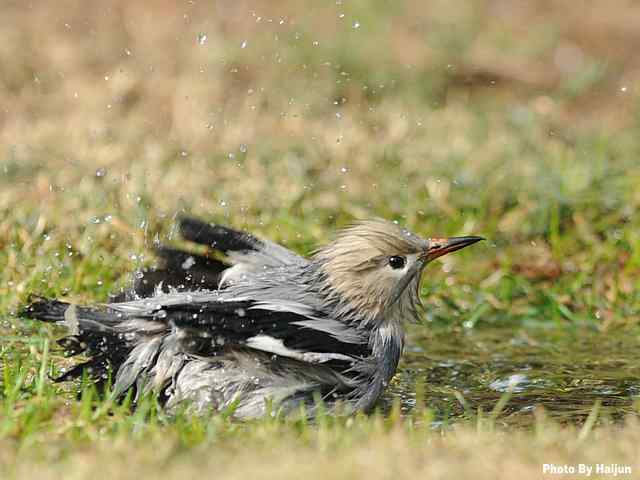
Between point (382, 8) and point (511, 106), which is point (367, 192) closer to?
point (511, 106)

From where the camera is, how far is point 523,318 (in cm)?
709

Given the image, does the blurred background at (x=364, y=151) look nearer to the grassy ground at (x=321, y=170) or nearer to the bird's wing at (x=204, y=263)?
the grassy ground at (x=321, y=170)

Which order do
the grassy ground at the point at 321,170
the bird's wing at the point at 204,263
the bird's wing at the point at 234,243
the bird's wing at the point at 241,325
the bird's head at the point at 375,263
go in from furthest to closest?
Result: the bird's wing at the point at 234,243 → the bird's wing at the point at 204,263 → the bird's head at the point at 375,263 → the bird's wing at the point at 241,325 → the grassy ground at the point at 321,170

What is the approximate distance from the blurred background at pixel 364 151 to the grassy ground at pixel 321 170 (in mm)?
22

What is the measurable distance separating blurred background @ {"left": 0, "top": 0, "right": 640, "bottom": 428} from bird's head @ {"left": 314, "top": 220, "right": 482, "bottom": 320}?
62 cm

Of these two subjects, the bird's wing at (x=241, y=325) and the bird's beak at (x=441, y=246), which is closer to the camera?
the bird's wing at (x=241, y=325)

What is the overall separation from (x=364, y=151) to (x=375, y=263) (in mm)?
3249

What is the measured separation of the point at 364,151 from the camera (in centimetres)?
848

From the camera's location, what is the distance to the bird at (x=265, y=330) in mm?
4684

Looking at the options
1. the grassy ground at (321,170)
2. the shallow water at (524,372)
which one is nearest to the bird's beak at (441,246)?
the shallow water at (524,372)

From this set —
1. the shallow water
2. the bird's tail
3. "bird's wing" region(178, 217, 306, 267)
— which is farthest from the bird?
the shallow water

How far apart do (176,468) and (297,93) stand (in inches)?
263

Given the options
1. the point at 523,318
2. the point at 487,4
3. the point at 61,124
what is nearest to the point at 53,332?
the point at 523,318

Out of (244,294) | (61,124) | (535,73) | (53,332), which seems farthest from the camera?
(535,73)
